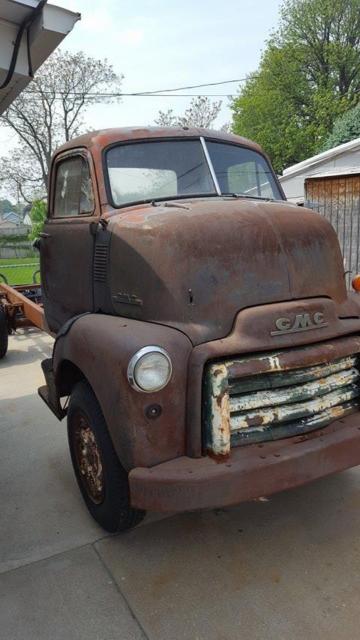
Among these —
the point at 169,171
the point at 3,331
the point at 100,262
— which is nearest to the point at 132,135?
the point at 169,171

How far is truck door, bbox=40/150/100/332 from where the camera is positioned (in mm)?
3330

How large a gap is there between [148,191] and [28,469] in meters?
2.32

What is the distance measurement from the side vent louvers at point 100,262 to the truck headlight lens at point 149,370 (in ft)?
3.23

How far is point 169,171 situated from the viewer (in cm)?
338

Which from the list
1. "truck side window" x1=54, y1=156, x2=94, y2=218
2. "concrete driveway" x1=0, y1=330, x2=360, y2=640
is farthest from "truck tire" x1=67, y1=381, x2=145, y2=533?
"truck side window" x1=54, y1=156, x2=94, y2=218

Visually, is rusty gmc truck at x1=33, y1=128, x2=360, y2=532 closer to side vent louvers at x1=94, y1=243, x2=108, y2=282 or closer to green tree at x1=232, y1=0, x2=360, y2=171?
side vent louvers at x1=94, y1=243, x2=108, y2=282

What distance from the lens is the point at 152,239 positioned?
2619 millimetres

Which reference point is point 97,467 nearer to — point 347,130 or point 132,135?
point 132,135

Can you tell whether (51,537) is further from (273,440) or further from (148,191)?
(148,191)

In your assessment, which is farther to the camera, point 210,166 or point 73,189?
point 73,189

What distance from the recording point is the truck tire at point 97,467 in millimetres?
2625

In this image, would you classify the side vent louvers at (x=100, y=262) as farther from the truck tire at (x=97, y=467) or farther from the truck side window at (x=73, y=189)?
the truck tire at (x=97, y=467)

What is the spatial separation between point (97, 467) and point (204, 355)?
3.77 feet

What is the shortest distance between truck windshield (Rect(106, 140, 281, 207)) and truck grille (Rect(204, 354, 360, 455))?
146 cm
